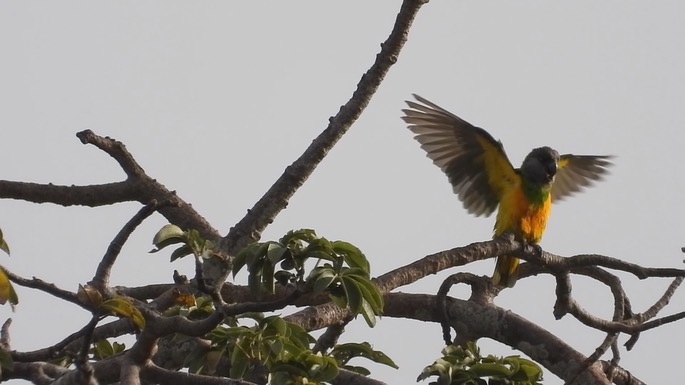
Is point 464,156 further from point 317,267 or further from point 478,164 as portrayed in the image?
point 317,267

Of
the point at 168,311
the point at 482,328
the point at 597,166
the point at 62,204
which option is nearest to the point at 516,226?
the point at 597,166

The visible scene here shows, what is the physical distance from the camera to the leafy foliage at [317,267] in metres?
2.60

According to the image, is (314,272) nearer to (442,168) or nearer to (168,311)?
(168,311)

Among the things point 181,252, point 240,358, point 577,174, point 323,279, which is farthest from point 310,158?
point 577,174

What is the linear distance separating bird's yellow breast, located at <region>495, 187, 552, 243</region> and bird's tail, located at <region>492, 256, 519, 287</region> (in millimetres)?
308

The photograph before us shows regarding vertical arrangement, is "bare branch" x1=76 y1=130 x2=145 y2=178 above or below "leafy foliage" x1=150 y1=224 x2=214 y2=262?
above

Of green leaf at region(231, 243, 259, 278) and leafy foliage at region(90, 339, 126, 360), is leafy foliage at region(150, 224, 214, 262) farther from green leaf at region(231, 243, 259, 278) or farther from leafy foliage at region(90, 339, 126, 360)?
leafy foliage at region(90, 339, 126, 360)

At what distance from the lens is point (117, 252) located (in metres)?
2.46

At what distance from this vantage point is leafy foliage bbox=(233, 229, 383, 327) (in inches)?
102

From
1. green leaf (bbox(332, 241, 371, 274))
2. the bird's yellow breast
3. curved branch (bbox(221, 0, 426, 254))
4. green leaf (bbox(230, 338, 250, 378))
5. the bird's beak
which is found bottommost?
green leaf (bbox(230, 338, 250, 378))

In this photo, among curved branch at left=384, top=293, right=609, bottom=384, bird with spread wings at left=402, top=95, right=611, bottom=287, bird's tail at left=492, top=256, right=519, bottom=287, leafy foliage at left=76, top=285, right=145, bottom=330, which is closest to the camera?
leafy foliage at left=76, top=285, right=145, bottom=330

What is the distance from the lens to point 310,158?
13.9 ft

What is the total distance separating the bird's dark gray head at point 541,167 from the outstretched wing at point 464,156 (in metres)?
0.09

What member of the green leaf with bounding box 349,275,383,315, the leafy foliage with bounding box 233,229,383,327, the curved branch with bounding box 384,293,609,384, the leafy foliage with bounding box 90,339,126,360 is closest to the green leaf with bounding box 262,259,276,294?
the leafy foliage with bounding box 233,229,383,327
